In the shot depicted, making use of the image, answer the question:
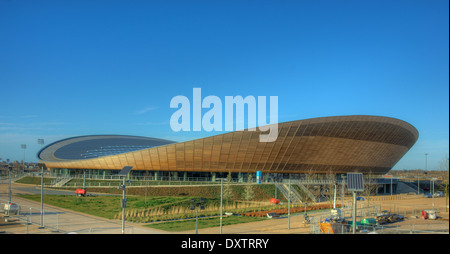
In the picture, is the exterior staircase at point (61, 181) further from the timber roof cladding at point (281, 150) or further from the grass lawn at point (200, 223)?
the grass lawn at point (200, 223)

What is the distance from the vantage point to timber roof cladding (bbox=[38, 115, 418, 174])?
2414 inches

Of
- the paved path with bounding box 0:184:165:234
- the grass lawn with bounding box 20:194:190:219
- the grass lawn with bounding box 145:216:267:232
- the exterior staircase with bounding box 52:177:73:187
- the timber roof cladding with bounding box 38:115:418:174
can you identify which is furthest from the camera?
the exterior staircase with bounding box 52:177:73:187

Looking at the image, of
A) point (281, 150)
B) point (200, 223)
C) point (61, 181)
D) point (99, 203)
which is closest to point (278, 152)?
point (281, 150)

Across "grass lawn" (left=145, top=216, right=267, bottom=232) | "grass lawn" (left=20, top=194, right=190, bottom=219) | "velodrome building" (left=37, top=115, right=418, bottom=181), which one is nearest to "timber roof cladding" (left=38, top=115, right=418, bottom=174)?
"velodrome building" (left=37, top=115, right=418, bottom=181)

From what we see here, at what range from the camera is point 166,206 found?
134 ft

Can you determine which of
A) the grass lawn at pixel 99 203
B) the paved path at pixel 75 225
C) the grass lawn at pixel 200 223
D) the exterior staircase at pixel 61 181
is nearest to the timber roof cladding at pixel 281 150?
the exterior staircase at pixel 61 181

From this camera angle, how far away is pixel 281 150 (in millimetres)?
63969

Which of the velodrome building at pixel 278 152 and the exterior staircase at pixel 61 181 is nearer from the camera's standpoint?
the velodrome building at pixel 278 152

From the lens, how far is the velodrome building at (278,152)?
202 ft

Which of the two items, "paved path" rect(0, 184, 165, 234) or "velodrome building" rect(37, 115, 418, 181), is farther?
"velodrome building" rect(37, 115, 418, 181)

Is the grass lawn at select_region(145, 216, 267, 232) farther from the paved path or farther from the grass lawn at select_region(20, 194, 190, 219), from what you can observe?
the grass lawn at select_region(20, 194, 190, 219)
